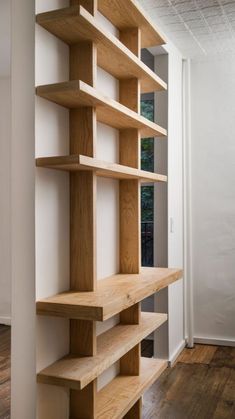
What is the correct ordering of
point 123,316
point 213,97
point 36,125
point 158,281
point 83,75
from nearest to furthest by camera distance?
point 36,125
point 83,75
point 158,281
point 123,316
point 213,97

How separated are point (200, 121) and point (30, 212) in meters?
2.58

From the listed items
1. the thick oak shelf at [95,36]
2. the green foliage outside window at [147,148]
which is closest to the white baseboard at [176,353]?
the green foliage outside window at [147,148]

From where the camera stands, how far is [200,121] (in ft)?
13.0

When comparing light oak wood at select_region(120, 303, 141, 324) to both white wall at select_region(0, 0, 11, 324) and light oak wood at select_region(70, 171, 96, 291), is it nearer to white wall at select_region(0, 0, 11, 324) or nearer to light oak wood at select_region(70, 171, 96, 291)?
light oak wood at select_region(70, 171, 96, 291)

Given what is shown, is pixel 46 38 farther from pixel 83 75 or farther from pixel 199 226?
pixel 199 226

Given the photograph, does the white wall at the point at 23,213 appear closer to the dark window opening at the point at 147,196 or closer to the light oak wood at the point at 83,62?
the light oak wood at the point at 83,62

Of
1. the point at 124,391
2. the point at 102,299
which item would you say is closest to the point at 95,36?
the point at 102,299

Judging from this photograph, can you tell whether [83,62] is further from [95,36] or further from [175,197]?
[175,197]

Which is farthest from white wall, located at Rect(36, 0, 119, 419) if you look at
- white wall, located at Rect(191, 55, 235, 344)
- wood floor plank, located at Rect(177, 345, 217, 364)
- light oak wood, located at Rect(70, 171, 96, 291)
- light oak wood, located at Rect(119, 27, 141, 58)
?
white wall, located at Rect(191, 55, 235, 344)

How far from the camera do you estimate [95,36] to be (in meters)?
1.84

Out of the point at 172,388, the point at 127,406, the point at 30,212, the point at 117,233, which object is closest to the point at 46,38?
the point at 30,212

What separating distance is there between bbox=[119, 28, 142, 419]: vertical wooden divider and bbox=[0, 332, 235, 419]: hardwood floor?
0.40 m

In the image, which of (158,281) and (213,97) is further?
(213,97)

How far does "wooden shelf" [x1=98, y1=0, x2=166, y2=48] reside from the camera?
2.11 metres
